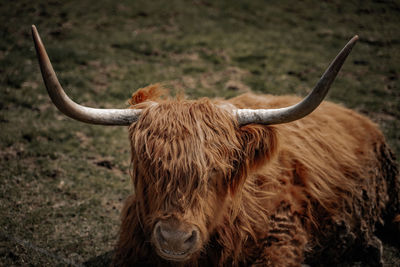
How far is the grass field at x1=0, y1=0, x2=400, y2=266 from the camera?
3779 mm

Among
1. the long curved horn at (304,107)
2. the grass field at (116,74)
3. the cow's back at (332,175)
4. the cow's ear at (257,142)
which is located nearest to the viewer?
the long curved horn at (304,107)

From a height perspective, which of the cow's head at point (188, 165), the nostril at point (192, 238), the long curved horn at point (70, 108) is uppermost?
the long curved horn at point (70, 108)

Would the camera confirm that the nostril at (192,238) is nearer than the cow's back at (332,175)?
Yes

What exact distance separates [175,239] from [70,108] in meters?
1.02

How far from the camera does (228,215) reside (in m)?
2.39

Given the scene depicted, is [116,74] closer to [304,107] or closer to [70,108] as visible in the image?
[70,108]

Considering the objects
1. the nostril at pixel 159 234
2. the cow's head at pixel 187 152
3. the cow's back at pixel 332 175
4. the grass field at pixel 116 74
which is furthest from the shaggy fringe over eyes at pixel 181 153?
the grass field at pixel 116 74

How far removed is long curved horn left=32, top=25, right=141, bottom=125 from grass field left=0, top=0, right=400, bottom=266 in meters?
1.87

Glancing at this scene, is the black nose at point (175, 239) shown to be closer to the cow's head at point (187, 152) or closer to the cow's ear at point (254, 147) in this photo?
the cow's head at point (187, 152)

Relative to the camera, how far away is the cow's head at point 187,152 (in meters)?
1.91

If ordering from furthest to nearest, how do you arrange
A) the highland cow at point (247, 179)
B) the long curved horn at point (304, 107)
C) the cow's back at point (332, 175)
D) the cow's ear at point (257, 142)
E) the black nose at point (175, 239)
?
the cow's back at point (332, 175) < the cow's ear at point (257, 142) < the highland cow at point (247, 179) < the black nose at point (175, 239) < the long curved horn at point (304, 107)

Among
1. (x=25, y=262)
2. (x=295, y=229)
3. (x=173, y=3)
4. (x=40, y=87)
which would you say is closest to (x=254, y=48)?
(x=173, y=3)

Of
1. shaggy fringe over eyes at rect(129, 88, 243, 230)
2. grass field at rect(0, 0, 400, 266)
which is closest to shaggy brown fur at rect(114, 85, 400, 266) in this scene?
shaggy fringe over eyes at rect(129, 88, 243, 230)

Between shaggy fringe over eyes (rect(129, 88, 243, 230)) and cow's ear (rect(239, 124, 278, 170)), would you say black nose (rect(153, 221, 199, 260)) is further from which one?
cow's ear (rect(239, 124, 278, 170))
